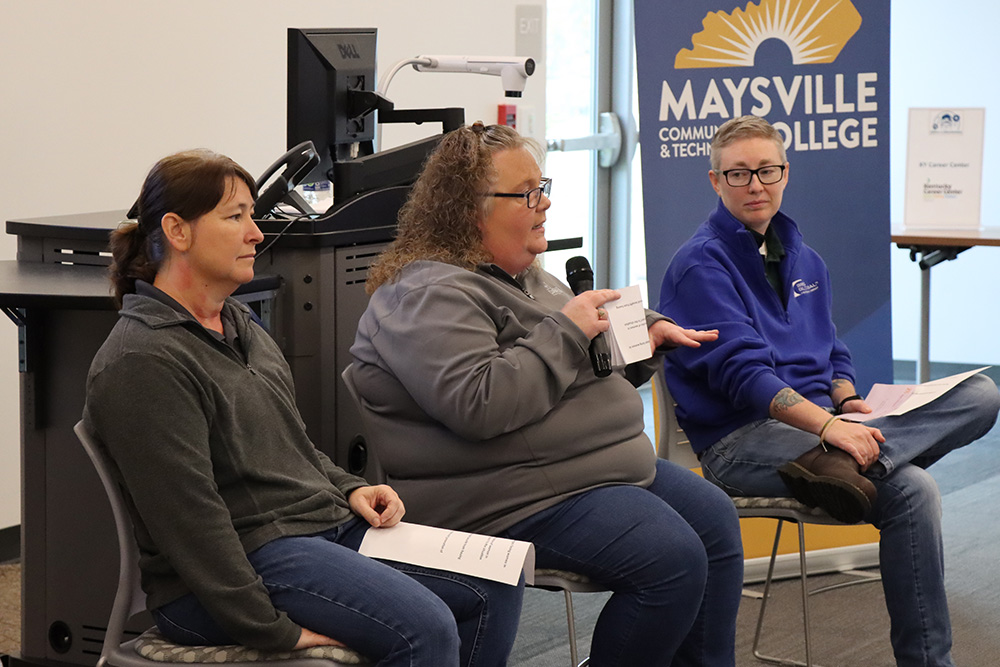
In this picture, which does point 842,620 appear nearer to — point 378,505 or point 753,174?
point 753,174

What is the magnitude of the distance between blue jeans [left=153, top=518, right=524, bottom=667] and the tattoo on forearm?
1058 mm

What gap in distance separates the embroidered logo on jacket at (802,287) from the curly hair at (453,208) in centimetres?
91

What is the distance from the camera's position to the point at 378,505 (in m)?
1.90

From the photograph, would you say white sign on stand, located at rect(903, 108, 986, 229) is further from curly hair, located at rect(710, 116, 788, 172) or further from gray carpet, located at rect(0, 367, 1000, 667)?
curly hair, located at rect(710, 116, 788, 172)

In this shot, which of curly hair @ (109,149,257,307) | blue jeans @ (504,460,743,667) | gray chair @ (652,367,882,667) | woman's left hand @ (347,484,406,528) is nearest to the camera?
curly hair @ (109,149,257,307)

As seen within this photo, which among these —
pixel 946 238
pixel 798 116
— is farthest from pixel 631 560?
pixel 946 238

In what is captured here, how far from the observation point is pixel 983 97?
630cm

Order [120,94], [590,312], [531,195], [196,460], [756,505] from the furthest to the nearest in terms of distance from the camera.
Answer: [120,94], [756,505], [531,195], [590,312], [196,460]

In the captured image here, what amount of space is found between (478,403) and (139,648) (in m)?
0.63

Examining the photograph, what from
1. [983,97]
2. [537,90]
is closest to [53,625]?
[537,90]

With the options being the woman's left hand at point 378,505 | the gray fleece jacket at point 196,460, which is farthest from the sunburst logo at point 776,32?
the gray fleece jacket at point 196,460

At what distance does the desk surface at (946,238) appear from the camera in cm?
428

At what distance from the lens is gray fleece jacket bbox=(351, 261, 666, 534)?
1.92m

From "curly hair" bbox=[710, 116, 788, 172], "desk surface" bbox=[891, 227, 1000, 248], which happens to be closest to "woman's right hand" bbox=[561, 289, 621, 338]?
"curly hair" bbox=[710, 116, 788, 172]
